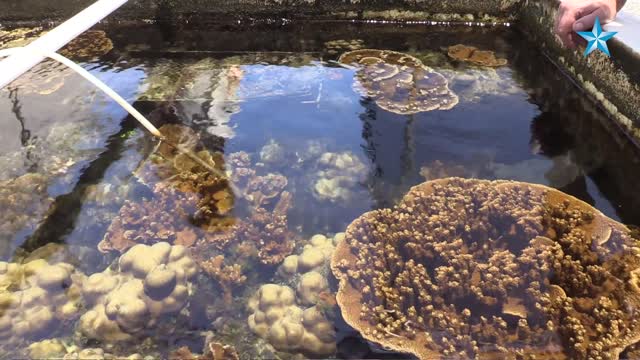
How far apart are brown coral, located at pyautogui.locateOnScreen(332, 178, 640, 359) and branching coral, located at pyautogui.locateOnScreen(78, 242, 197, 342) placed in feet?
4.23

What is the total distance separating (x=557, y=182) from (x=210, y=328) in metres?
3.55

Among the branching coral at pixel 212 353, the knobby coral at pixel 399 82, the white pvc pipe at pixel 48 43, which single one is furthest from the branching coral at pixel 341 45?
the branching coral at pixel 212 353

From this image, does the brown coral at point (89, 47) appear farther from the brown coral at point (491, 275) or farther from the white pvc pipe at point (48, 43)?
the brown coral at point (491, 275)

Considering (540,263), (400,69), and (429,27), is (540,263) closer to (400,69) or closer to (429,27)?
(400,69)

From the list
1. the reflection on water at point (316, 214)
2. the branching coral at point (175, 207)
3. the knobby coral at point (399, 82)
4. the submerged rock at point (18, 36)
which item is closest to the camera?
the reflection on water at point (316, 214)

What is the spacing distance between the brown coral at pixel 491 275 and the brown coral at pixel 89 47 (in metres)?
5.47

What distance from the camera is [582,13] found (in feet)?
13.6

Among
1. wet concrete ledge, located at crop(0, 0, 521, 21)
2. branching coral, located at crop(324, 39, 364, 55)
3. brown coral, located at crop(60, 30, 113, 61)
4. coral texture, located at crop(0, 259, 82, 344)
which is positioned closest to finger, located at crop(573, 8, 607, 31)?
branching coral, located at crop(324, 39, 364, 55)

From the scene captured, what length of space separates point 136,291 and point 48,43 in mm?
2394

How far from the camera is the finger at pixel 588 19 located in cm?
408

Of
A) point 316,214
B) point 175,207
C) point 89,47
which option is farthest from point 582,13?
point 89,47

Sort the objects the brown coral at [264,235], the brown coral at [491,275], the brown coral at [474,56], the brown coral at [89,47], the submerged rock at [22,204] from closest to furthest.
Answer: the brown coral at [491,275]
the brown coral at [264,235]
the submerged rock at [22,204]
the brown coral at [474,56]
the brown coral at [89,47]

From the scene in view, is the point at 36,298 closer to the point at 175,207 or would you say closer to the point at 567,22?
the point at 175,207

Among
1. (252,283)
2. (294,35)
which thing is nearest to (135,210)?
(252,283)
